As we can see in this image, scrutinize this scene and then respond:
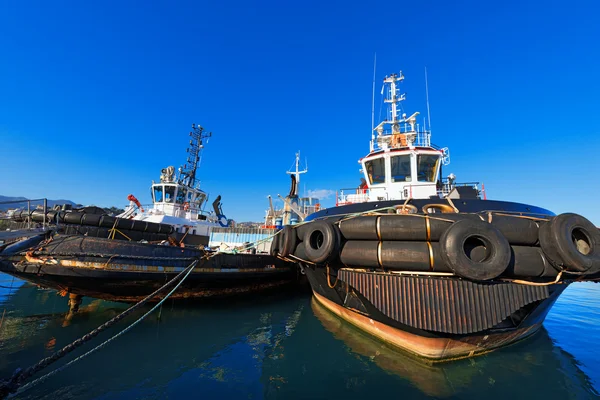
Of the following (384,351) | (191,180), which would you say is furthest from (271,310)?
(191,180)

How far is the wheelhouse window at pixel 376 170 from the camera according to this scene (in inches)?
346

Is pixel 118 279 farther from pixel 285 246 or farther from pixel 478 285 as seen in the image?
pixel 478 285

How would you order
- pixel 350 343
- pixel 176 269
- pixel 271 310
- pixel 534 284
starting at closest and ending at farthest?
pixel 534 284 < pixel 350 343 < pixel 176 269 < pixel 271 310

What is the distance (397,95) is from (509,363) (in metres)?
11.6

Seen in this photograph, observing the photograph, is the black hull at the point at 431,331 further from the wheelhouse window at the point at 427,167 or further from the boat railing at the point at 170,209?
the boat railing at the point at 170,209

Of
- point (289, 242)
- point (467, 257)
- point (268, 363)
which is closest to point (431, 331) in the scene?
point (467, 257)

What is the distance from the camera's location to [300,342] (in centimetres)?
608

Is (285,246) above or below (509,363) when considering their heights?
above

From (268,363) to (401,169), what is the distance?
277 inches

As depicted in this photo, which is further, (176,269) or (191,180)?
(191,180)

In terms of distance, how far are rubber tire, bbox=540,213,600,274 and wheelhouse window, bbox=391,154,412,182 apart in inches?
173

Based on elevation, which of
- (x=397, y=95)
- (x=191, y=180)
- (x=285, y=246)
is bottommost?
(x=285, y=246)

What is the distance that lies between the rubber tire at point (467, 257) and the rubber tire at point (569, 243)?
0.78 m

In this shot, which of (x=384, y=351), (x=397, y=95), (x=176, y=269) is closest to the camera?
(x=384, y=351)
